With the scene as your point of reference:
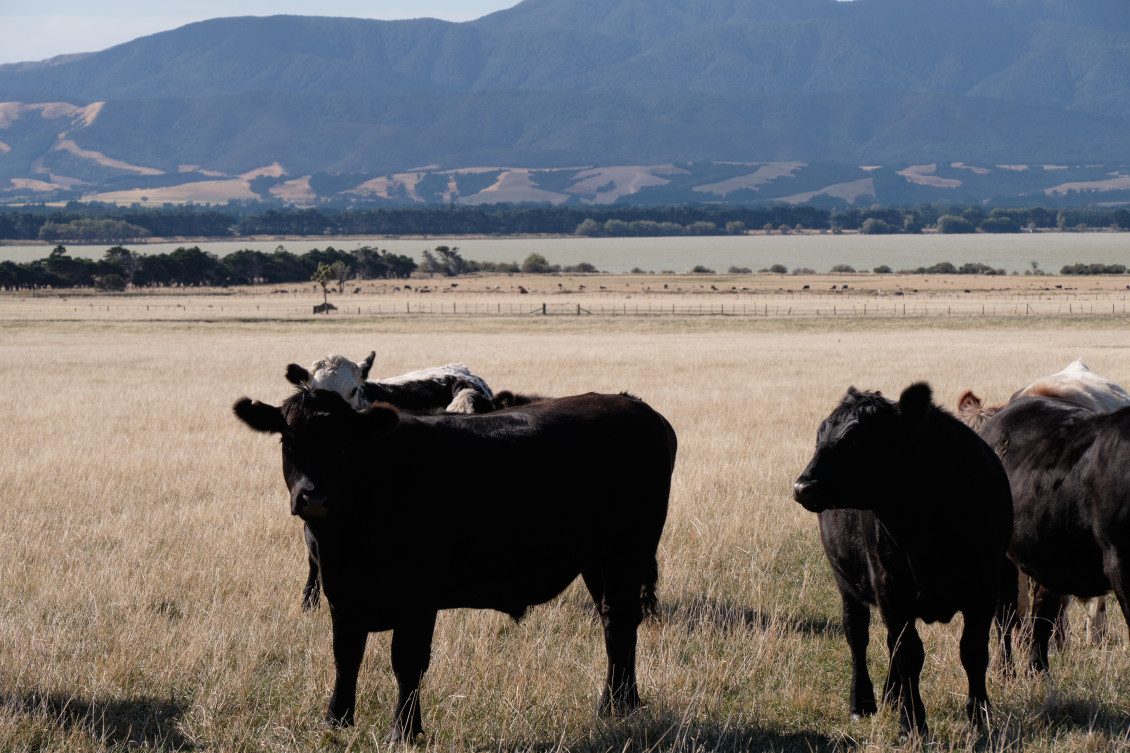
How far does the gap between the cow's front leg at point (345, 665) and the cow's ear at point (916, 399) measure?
113 inches

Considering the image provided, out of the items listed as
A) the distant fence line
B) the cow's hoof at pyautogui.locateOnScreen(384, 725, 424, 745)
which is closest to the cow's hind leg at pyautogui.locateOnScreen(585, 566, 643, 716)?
the cow's hoof at pyautogui.locateOnScreen(384, 725, 424, 745)

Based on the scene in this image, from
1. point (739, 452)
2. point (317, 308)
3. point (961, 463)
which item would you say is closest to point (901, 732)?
point (961, 463)

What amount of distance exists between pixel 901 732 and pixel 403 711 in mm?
2534

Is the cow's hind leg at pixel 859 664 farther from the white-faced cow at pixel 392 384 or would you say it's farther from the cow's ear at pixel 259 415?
the white-faced cow at pixel 392 384

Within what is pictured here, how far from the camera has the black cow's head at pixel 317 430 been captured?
16.3 feet

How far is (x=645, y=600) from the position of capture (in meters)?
7.22

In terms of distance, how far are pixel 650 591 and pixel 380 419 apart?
2765 mm

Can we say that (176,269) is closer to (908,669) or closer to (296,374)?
(296,374)

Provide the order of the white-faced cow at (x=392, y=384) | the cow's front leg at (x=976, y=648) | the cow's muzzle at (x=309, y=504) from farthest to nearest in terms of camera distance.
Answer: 1. the white-faced cow at (x=392, y=384)
2. the cow's front leg at (x=976, y=648)
3. the cow's muzzle at (x=309, y=504)

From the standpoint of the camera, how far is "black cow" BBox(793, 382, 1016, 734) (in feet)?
17.5

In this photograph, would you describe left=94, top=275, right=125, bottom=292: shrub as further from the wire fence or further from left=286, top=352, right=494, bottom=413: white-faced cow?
left=286, top=352, right=494, bottom=413: white-faced cow

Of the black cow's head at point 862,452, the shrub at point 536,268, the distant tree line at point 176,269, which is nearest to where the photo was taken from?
the black cow's head at point 862,452

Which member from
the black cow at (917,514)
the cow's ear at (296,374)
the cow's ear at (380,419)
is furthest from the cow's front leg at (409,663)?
the cow's ear at (296,374)

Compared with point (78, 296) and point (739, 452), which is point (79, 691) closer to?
point (739, 452)
